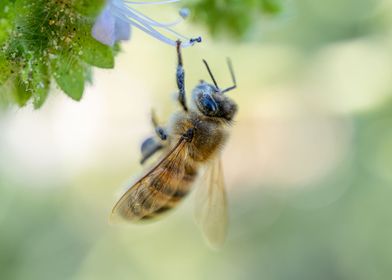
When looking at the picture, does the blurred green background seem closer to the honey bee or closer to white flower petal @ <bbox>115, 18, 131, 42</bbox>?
the honey bee

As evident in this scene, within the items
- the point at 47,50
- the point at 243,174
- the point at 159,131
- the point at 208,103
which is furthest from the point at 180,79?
the point at 243,174

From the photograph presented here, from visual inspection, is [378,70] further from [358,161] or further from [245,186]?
[245,186]

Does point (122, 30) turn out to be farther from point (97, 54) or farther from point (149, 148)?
point (149, 148)

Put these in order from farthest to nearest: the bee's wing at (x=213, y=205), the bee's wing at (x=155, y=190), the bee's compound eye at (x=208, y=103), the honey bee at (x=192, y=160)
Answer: the bee's wing at (x=213, y=205) → the bee's compound eye at (x=208, y=103) → the honey bee at (x=192, y=160) → the bee's wing at (x=155, y=190)

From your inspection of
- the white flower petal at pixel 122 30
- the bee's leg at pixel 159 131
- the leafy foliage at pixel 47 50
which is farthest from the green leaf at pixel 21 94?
the bee's leg at pixel 159 131

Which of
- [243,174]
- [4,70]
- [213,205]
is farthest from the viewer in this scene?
[243,174]

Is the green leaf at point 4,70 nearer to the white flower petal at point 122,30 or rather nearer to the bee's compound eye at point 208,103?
the white flower petal at point 122,30
